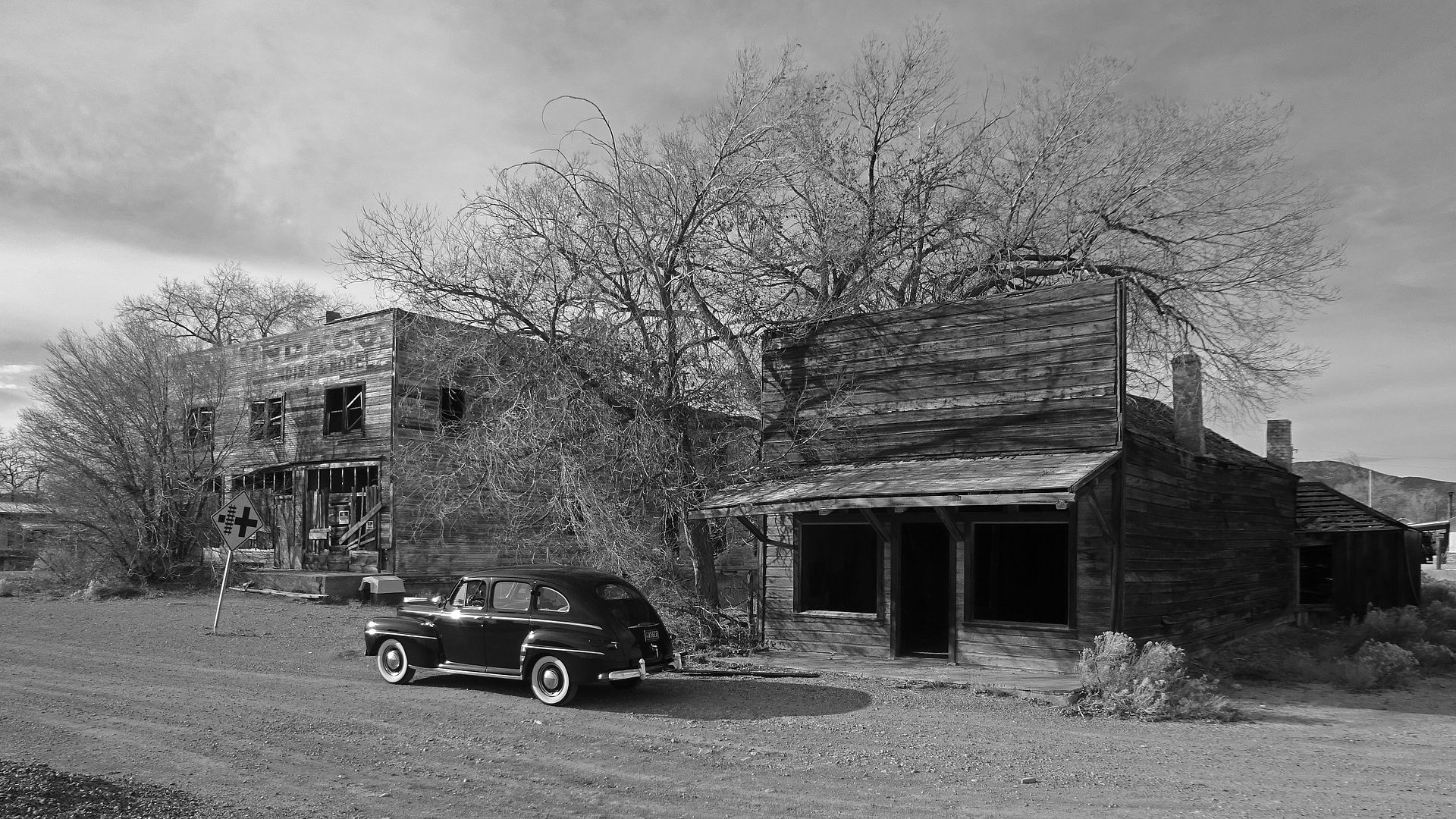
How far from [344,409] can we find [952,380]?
18664 millimetres

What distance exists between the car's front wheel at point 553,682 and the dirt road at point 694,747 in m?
0.21

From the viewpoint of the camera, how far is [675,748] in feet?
30.7

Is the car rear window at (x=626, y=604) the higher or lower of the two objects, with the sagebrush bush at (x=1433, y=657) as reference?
higher

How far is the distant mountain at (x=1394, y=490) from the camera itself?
91375 mm

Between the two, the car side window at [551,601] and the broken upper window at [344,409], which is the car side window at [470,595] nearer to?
the car side window at [551,601]

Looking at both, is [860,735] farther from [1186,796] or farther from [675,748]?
[1186,796]

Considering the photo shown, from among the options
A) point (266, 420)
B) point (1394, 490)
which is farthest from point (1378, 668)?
point (1394, 490)

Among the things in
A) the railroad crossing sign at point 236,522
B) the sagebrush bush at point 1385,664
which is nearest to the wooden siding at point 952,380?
the sagebrush bush at point 1385,664

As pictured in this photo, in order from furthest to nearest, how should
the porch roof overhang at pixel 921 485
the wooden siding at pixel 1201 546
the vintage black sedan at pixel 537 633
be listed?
the wooden siding at pixel 1201 546, the porch roof overhang at pixel 921 485, the vintage black sedan at pixel 537 633

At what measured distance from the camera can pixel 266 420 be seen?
2953cm

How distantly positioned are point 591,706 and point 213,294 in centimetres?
4876

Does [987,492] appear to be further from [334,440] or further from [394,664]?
[334,440]

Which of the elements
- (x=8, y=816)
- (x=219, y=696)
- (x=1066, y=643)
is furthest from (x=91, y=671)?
(x=1066, y=643)

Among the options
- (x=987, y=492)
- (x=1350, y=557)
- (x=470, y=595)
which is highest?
(x=987, y=492)
